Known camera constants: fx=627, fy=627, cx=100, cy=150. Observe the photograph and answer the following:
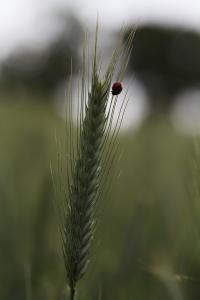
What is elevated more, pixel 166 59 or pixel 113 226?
pixel 113 226

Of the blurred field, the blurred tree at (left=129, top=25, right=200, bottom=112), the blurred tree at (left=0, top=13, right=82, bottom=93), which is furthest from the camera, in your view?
the blurred tree at (left=129, top=25, right=200, bottom=112)

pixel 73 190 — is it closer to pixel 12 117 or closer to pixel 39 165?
pixel 39 165

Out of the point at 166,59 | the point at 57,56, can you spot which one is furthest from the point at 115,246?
the point at 166,59

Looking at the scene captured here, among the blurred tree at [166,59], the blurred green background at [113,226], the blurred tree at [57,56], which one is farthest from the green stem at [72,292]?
the blurred tree at [166,59]

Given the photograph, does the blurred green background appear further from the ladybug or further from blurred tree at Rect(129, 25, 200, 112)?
blurred tree at Rect(129, 25, 200, 112)

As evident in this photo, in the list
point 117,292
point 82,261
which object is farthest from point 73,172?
point 117,292

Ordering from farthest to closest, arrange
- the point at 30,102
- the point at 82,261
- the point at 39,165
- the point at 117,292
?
the point at 30,102 → the point at 39,165 → the point at 117,292 → the point at 82,261

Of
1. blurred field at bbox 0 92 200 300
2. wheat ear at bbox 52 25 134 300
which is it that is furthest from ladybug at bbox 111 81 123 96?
blurred field at bbox 0 92 200 300

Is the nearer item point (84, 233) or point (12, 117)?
point (84, 233)

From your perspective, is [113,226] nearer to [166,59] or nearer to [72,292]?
[72,292]
